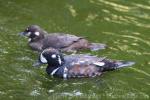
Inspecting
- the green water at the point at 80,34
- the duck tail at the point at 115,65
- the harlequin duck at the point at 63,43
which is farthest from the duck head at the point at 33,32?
the duck tail at the point at 115,65

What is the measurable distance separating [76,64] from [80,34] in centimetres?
235

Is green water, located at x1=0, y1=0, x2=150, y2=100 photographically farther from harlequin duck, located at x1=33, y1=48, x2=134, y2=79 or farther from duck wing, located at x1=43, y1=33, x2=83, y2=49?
duck wing, located at x1=43, y1=33, x2=83, y2=49

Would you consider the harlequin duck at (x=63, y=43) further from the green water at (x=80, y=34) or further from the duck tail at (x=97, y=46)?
the green water at (x=80, y=34)

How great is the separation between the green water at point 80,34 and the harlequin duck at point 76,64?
0.15 metres

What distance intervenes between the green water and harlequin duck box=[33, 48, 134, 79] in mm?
149

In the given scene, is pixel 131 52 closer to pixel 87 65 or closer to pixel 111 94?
pixel 87 65

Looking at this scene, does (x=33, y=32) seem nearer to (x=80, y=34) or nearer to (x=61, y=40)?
(x=61, y=40)

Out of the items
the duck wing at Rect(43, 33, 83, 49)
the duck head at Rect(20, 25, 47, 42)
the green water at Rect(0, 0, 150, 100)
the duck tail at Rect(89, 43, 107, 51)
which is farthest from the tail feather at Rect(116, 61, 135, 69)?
the duck head at Rect(20, 25, 47, 42)

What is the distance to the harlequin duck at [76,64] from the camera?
14.2 metres

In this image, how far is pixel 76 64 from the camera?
14180 millimetres

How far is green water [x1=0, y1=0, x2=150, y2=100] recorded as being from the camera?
1322cm

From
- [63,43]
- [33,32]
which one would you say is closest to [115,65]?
[63,43]

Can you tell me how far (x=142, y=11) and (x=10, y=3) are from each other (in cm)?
365

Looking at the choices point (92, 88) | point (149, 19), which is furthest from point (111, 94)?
point (149, 19)
